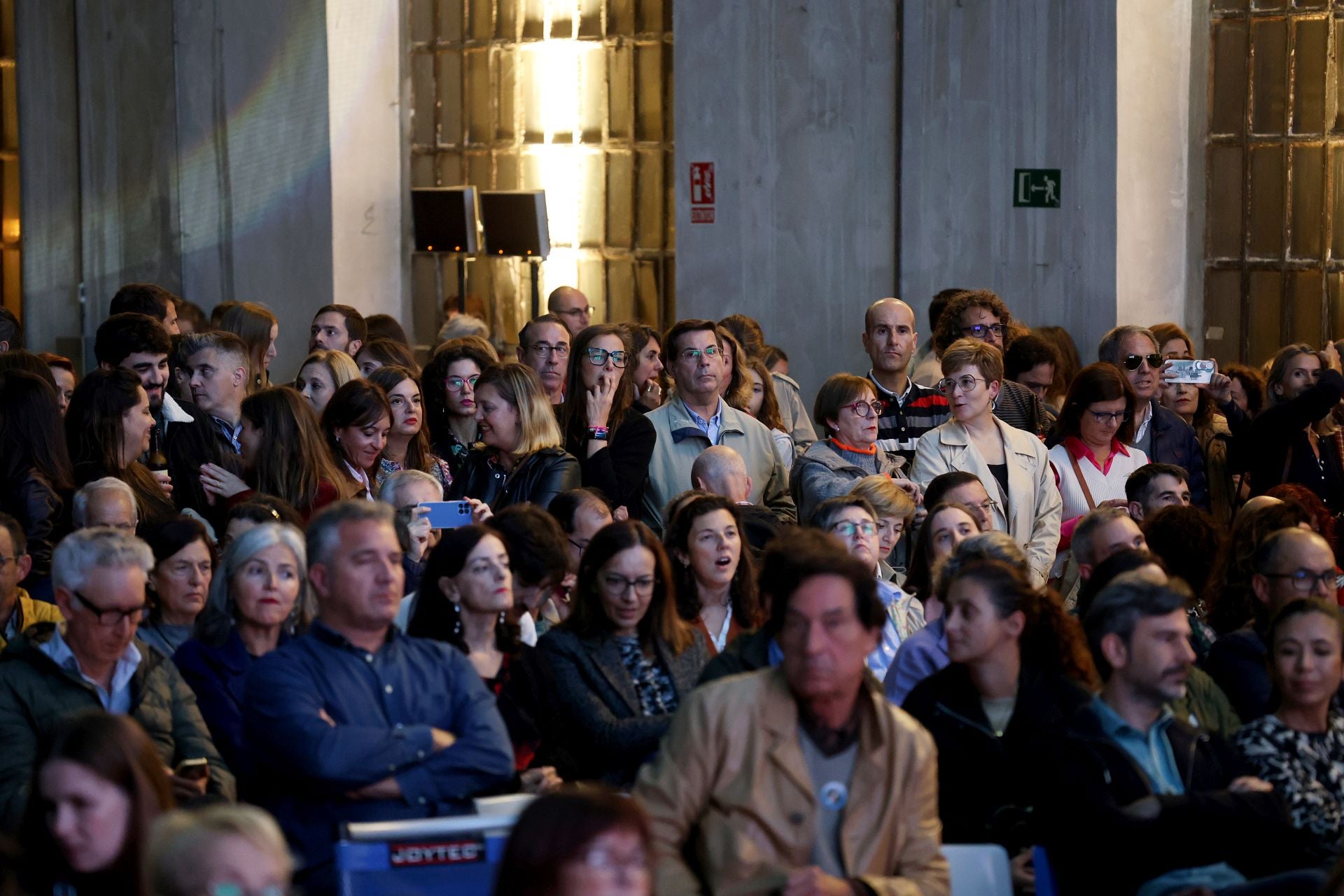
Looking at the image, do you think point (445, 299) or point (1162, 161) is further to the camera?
point (445, 299)

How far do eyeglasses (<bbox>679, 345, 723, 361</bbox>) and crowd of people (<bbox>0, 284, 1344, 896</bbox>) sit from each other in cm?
3

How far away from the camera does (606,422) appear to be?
768 centimetres

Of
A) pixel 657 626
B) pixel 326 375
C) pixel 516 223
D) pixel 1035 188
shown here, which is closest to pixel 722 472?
pixel 657 626

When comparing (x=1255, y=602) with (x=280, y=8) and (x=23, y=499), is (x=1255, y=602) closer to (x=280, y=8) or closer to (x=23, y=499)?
(x=23, y=499)

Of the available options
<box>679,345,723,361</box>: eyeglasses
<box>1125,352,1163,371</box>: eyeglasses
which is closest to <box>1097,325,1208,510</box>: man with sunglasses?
<box>1125,352,1163,371</box>: eyeglasses

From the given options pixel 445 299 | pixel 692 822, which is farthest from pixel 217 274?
pixel 692 822

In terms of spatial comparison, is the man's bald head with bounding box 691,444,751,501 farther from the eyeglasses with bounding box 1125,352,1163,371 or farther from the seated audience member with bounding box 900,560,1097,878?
the eyeglasses with bounding box 1125,352,1163,371

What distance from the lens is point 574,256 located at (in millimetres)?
12703

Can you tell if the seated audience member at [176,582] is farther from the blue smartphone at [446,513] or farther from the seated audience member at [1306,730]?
the seated audience member at [1306,730]

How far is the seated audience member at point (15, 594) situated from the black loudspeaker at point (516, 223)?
656 centimetres

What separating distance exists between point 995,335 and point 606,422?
2251 mm

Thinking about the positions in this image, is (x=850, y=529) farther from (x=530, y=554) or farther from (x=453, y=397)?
(x=453, y=397)

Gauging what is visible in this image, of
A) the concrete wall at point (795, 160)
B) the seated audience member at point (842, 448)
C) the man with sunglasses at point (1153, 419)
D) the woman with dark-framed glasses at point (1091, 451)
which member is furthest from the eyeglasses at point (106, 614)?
the concrete wall at point (795, 160)

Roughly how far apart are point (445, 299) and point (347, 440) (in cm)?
617
